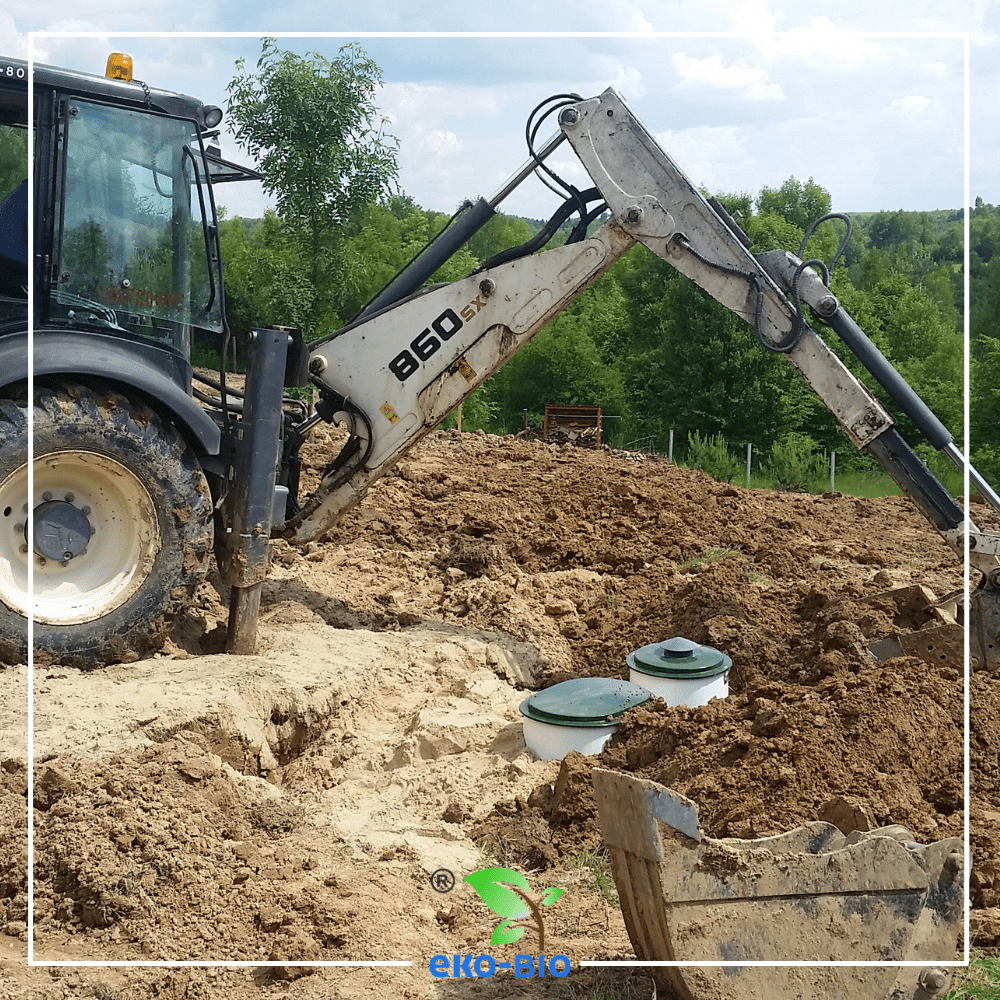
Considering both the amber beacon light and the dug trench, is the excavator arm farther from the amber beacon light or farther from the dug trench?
the amber beacon light

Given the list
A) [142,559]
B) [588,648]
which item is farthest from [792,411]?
[142,559]

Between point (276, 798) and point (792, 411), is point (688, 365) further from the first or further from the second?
point (276, 798)

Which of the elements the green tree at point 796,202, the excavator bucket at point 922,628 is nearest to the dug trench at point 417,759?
the excavator bucket at point 922,628

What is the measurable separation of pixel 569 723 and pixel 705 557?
3.59 meters

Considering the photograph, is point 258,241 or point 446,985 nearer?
point 446,985

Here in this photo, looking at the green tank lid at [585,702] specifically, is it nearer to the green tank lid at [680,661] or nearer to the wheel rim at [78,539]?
the green tank lid at [680,661]

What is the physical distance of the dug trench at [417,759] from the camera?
341cm

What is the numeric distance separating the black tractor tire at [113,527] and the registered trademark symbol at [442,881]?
2420 mm

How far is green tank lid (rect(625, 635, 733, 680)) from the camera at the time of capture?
18.0 ft

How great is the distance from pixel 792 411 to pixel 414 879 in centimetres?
2331

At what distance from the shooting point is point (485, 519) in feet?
28.1

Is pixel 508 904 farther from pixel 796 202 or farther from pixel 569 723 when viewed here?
pixel 796 202

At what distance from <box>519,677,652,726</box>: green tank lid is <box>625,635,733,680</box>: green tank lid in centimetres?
17

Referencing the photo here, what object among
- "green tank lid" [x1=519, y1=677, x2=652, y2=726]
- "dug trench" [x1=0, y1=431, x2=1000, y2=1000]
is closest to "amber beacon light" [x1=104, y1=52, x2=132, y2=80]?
"dug trench" [x1=0, y1=431, x2=1000, y2=1000]
